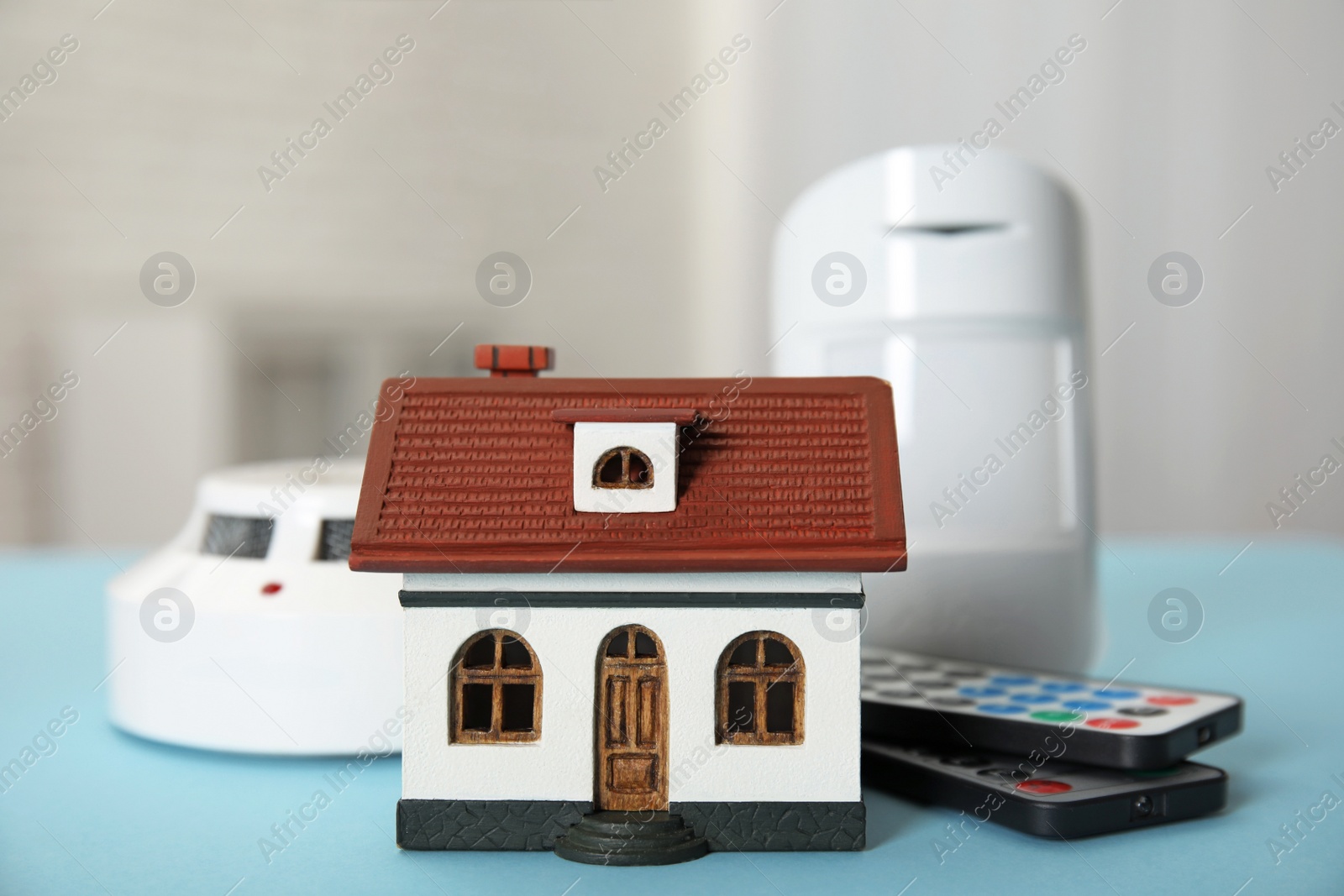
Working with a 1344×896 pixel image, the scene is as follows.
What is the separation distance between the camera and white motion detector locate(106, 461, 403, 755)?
1.21 meters

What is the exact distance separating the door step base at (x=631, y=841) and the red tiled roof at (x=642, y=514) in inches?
9.1

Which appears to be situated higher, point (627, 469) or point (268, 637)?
point (627, 469)

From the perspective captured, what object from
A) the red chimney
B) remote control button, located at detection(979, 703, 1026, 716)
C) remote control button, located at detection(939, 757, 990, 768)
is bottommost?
remote control button, located at detection(939, 757, 990, 768)

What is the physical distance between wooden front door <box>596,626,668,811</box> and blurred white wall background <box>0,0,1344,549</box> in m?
2.24

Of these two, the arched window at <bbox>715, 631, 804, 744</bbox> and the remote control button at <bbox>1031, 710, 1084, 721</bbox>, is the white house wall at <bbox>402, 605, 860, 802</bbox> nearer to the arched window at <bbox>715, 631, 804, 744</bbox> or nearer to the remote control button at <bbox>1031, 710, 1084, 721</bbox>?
the arched window at <bbox>715, 631, 804, 744</bbox>

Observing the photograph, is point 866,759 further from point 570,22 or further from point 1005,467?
point 570,22

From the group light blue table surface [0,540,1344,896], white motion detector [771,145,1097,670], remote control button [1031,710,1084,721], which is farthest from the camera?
white motion detector [771,145,1097,670]

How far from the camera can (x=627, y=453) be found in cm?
104

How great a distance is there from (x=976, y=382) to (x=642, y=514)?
0.71 metres

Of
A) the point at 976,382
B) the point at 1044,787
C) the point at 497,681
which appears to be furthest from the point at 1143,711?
the point at 497,681

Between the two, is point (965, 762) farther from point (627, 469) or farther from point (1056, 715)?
point (627, 469)

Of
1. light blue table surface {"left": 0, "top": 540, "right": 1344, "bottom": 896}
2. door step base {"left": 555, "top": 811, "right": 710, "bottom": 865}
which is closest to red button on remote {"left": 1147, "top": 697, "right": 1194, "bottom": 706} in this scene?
light blue table surface {"left": 0, "top": 540, "right": 1344, "bottom": 896}

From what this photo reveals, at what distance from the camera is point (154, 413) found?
342 cm

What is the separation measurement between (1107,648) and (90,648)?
1.71 meters
